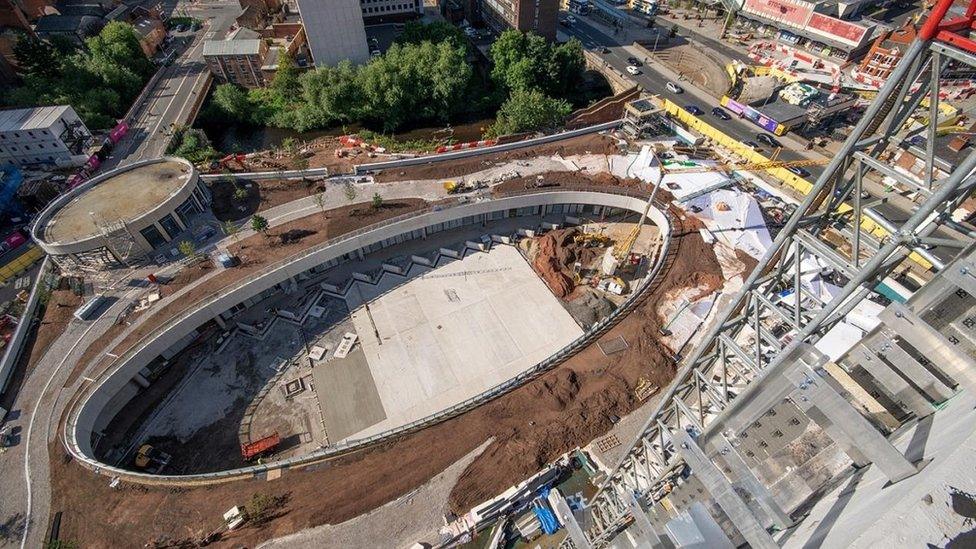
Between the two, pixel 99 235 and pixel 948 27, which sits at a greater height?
pixel 948 27

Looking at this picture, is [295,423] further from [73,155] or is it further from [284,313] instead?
[73,155]

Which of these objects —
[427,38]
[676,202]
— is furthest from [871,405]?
[427,38]

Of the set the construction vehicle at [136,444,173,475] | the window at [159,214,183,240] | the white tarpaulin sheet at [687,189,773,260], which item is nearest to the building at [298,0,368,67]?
the window at [159,214,183,240]

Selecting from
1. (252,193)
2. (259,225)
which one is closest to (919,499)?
(259,225)

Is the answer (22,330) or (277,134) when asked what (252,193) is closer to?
(22,330)

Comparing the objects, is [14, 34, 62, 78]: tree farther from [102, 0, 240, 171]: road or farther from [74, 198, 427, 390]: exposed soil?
[74, 198, 427, 390]: exposed soil

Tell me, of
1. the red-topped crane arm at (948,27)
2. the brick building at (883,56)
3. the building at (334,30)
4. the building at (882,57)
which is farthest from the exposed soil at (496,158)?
the brick building at (883,56)

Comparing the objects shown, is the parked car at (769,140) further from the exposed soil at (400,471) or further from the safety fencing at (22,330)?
the safety fencing at (22,330)
